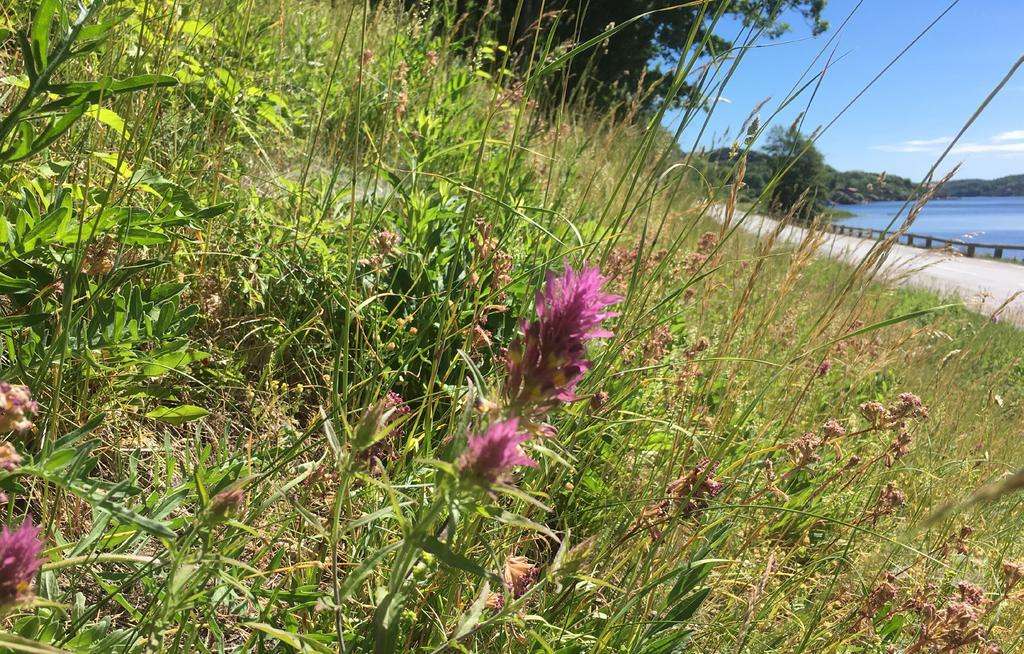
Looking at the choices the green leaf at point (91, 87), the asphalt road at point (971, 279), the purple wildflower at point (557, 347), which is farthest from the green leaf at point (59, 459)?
the asphalt road at point (971, 279)

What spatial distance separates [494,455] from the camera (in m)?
0.77

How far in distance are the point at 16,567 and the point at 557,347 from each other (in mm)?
666

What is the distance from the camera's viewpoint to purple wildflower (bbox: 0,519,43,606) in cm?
72

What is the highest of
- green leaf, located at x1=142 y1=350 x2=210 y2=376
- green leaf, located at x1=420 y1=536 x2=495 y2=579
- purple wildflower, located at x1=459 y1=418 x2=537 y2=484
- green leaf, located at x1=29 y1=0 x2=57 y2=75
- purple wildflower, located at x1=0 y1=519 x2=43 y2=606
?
green leaf, located at x1=29 y1=0 x2=57 y2=75

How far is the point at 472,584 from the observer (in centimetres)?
140

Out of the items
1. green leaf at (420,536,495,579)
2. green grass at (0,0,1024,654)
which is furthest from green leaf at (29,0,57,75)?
green leaf at (420,536,495,579)

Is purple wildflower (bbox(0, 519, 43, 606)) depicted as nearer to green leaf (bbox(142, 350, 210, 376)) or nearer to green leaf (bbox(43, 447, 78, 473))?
green leaf (bbox(43, 447, 78, 473))

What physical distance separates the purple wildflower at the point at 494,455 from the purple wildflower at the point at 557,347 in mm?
80

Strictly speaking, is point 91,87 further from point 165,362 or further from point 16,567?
point 16,567

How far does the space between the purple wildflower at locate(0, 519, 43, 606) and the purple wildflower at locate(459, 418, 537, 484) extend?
1.61 feet

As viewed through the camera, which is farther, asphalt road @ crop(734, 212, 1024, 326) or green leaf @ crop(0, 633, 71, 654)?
asphalt road @ crop(734, 212, 1024, 326)

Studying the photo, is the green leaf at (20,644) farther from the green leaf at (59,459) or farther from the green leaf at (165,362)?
the green leaf at (165,362)

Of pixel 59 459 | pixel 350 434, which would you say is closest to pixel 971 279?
pixel 350 434

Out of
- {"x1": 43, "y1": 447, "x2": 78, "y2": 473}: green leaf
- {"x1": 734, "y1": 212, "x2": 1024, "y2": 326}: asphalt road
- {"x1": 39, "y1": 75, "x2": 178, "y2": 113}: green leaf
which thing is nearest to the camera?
{"x1": 43, "y1": 447, "x2": 78, "y2": 473}: green leaf
